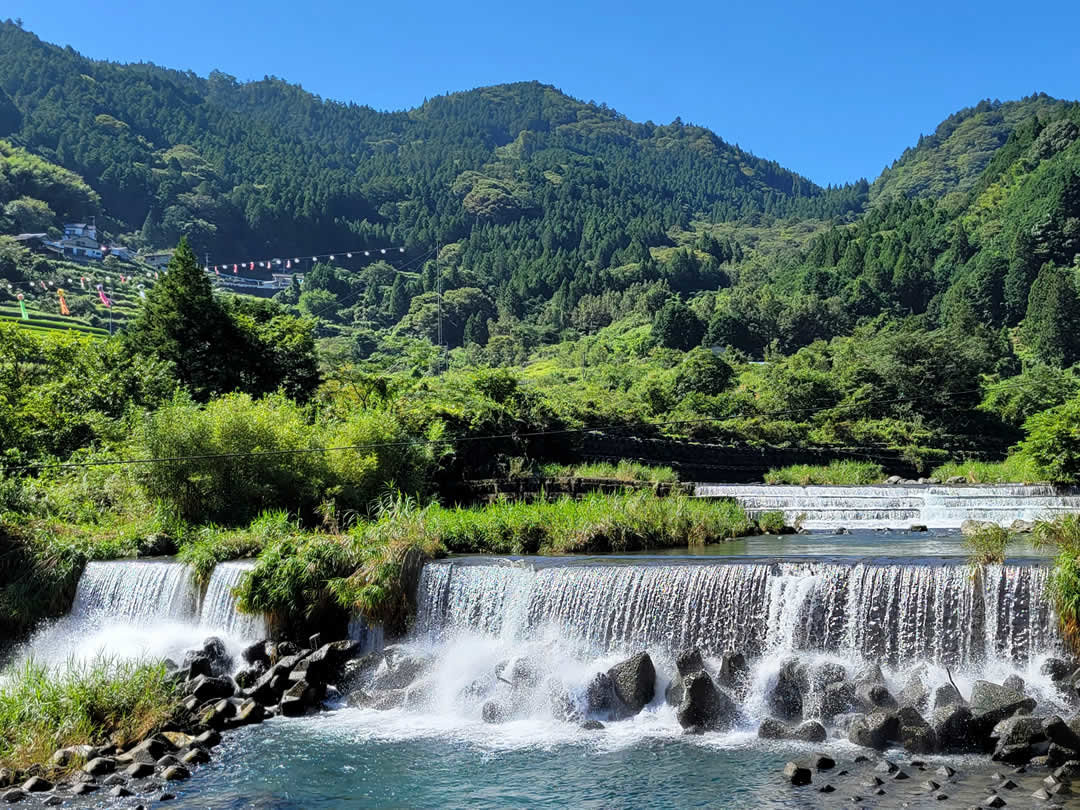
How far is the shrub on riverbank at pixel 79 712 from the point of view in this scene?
1146cm

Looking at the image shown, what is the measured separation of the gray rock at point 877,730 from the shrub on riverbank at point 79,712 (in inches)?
332

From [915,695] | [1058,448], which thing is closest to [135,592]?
[915,695]

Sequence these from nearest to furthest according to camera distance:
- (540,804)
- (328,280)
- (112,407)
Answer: (540,804), (112,407), (328,280)

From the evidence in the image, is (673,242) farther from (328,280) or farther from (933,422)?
(933,422)

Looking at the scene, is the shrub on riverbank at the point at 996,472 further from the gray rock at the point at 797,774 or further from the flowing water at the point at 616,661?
the gray rock at the point at 797,774

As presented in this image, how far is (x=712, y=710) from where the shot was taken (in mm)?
12273

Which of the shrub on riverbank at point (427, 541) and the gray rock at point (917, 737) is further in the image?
the shrub on riverbank at point (427, 541)

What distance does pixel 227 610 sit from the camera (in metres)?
17.0

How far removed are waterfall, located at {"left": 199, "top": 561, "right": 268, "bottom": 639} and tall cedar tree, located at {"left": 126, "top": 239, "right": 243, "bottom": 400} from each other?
54.5 feet

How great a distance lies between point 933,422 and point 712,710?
4476cm

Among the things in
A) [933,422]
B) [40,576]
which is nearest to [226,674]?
[40,576]

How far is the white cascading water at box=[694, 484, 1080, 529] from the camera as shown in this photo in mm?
27047

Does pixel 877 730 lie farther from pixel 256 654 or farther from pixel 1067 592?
pixel 256 654

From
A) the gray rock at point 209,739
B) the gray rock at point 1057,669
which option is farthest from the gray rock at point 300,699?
the gray rock at point 1057,669
